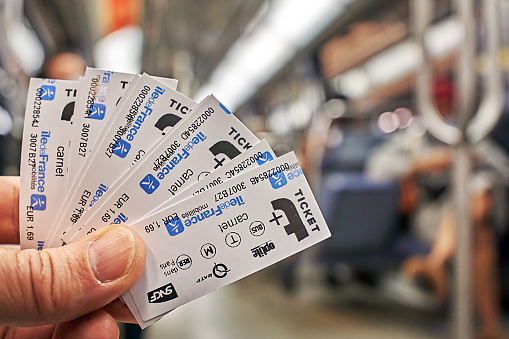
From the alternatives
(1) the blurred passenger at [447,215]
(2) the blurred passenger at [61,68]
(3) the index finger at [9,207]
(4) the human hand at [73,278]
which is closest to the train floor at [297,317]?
(1) the blurred passenger at [447,215]

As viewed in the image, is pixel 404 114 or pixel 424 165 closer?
pixel 424 165

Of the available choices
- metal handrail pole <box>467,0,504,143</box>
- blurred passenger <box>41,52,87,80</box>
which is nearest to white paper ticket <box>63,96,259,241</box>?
metal handrail pole <box>467,0,504,143</box>

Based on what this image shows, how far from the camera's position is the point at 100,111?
44 cm

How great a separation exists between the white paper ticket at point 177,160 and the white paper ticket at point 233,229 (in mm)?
21

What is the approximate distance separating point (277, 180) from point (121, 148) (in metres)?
0.15

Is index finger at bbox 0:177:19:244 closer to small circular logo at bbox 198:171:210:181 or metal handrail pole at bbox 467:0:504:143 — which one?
small circular logo at bbox 198:171:210:181

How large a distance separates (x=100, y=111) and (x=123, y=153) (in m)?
0.05

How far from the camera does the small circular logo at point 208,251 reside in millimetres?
412

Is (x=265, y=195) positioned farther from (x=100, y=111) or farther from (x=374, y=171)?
(x=374, y=171)

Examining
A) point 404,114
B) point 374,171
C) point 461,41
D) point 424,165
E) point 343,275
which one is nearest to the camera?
point 461,41

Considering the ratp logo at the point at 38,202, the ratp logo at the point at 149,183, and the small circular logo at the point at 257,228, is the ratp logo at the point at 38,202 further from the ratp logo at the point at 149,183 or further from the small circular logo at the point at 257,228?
the small circular logo at the point at 257,228

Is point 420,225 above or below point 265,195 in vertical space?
below

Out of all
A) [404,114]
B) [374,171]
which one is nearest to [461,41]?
[374,171]

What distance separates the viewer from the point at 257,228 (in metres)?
0.42
